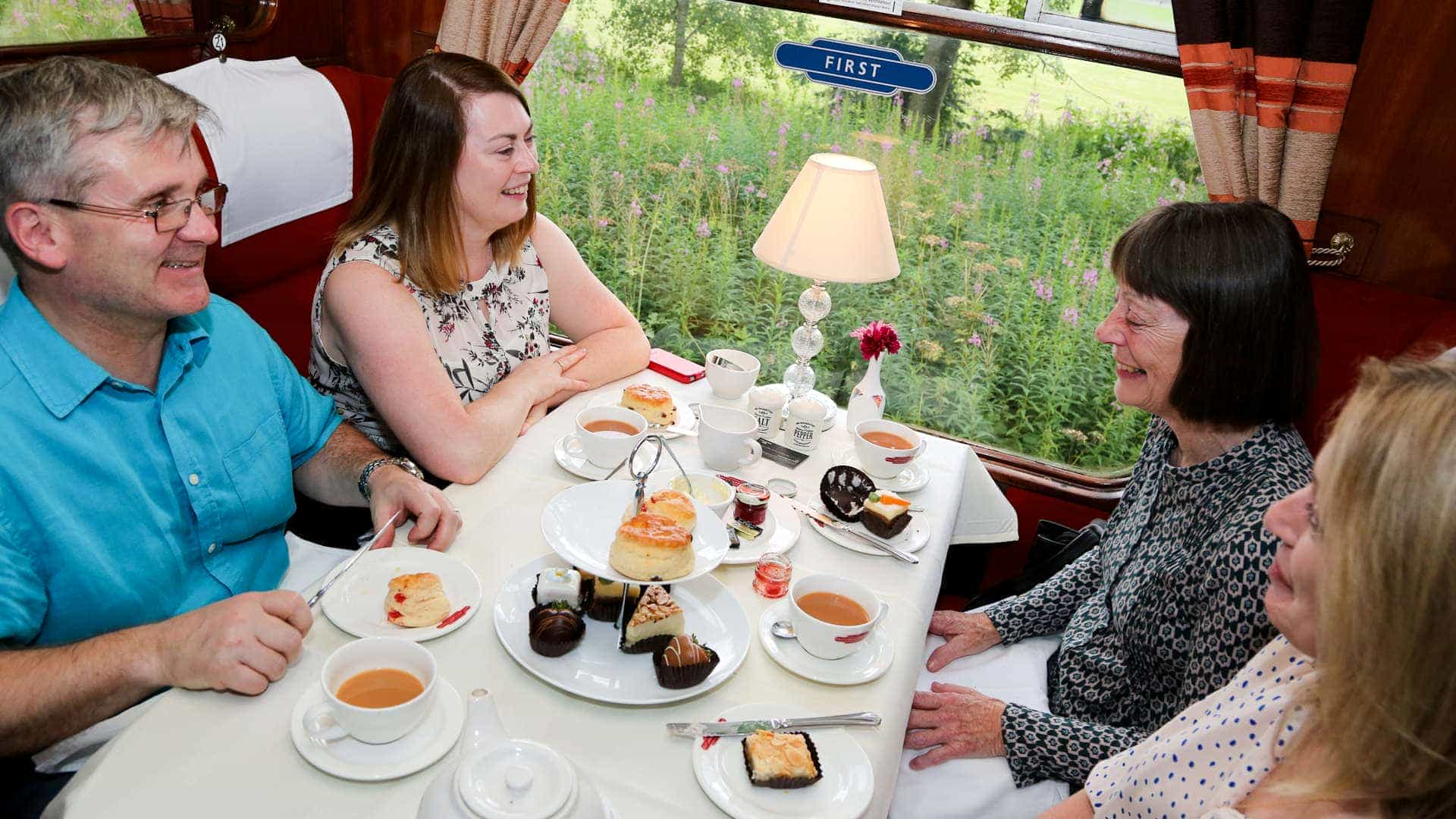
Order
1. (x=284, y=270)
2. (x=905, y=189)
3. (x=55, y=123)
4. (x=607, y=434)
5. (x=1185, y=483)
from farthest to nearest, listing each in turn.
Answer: (x=905, y=189) < (x=284, y=270) < (x=607, y=434) < (x=1185, y=483) < (x=55, y=123)

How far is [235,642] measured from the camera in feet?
3.85

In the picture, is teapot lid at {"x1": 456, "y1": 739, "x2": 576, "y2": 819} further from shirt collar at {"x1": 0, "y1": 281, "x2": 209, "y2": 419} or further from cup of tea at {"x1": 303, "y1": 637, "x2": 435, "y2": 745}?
shirt collar at {"x1": 0, "y1": 281, "x2": 209, "y2": 419}

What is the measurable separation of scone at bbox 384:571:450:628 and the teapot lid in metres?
0.40

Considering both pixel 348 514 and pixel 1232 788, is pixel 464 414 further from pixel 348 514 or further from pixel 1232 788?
pixel 1232 788

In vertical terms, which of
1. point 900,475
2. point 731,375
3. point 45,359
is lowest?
point 900,475

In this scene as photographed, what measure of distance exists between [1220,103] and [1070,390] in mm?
928

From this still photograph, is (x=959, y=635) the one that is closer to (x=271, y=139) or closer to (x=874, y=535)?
(x=874, y=535)

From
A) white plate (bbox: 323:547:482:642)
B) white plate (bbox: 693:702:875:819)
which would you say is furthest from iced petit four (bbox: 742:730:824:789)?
white plate (bbox: 323:547:482:642)

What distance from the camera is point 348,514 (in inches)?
77.9

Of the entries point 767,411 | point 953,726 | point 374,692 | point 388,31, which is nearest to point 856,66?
point 767,411

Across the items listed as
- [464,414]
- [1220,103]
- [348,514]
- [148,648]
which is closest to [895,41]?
[1220,103]

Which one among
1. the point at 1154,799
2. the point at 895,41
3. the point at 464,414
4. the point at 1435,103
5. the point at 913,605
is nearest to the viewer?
the point at 1154,799

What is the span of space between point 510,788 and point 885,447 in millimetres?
1194

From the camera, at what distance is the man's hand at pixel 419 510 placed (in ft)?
5.07
